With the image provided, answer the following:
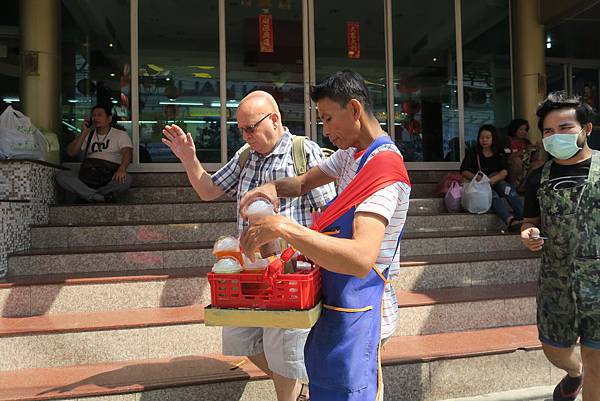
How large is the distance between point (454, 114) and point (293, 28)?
3.06 meters

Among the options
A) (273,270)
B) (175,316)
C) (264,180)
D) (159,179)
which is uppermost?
(159,179)

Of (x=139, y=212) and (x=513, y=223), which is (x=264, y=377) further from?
(x=139, y=212)

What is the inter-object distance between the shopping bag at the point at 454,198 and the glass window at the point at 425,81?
188cm

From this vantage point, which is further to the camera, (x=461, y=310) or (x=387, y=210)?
(x=461, y=310)

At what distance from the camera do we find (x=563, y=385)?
2920 millimetres

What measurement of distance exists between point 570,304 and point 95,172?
5059 mm

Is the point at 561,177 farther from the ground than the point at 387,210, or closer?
farther from the ground

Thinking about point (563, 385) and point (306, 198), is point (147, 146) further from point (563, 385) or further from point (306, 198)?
point (563, 385)

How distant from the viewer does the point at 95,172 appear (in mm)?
5684

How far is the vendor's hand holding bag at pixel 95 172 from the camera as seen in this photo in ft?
18.6

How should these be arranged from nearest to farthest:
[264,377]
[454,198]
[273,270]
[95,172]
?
[273,270] < [264,377] < [95,172] < [454,198]

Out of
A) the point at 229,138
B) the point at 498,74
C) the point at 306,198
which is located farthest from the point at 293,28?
the point at 306,198

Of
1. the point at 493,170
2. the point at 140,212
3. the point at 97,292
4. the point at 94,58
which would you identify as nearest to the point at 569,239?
the point at 97,292

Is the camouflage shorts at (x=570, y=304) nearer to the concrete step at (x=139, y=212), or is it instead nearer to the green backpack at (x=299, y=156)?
the green backpack at (x=299, y=156)
